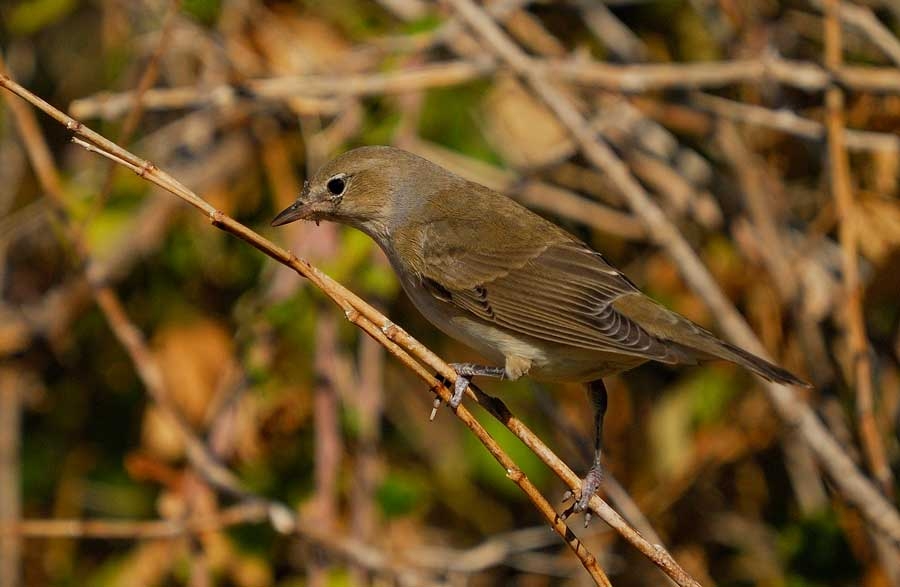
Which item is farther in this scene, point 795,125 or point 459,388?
point 795,125

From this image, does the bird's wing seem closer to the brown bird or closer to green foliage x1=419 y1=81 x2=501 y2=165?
the brown bird

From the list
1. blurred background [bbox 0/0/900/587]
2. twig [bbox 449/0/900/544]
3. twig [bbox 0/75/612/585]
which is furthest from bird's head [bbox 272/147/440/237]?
twig [bbox 0/75/612/585]

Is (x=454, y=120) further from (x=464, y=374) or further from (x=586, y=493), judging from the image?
(x=586, y=493)

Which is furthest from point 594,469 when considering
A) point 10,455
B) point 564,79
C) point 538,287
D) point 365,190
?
point 10,455

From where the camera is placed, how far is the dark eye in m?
3.91

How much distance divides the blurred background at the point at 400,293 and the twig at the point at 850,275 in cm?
4

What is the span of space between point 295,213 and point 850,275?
195 centimetres

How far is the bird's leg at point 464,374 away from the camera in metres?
3.19

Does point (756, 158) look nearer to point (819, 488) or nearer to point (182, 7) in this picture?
point (819, 488)

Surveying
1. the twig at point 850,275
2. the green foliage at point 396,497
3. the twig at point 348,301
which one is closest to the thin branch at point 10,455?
the green foliage at point 396,497

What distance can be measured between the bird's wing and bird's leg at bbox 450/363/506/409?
16 cm

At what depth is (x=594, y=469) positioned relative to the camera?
3.45 meters

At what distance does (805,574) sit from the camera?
14.7 ft

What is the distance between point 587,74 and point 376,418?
1.58 meters
